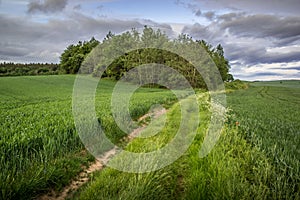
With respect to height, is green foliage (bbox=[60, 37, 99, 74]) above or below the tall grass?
above

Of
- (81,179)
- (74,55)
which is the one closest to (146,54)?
(74,55)

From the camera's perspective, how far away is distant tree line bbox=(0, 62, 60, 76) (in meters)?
77.5

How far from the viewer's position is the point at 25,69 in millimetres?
98938

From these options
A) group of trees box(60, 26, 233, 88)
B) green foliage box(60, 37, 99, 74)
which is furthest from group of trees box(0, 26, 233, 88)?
green foliage box(60, 37, 99, 74)

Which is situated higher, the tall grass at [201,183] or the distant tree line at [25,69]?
the distant tree line at [25,69]

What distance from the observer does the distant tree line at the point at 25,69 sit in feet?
254

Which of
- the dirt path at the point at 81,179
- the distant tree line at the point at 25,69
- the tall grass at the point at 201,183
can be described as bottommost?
the dirt path at the point at 81,179

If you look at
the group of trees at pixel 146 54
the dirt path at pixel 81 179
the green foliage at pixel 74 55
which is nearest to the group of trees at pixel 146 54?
the group of trees at pixel 146 54

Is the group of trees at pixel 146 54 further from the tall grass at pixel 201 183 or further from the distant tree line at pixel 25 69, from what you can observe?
the tall grass at pixel 201 183

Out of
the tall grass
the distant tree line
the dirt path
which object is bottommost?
the dirt path

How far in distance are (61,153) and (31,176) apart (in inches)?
83.0

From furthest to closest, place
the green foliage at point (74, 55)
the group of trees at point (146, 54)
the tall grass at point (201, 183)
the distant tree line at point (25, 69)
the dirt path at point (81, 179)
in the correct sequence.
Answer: the green foliage at point (74, 55), the distant tree line at point (25, 69), the group of trees at point (146, 54), the dirt path at point (81, 179), the tall grass at point (201, 183)

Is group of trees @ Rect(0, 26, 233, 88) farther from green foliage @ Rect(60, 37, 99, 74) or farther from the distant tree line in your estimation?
green foliage @ Rect(60, 37, 99, 74)

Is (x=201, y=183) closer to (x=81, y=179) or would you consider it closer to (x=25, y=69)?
(x=81, y=179)
